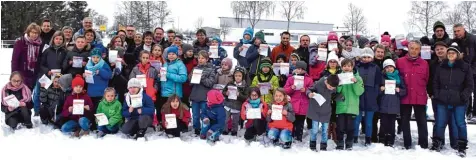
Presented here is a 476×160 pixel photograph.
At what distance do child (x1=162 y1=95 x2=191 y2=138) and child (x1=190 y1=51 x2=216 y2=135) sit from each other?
175 millimetres

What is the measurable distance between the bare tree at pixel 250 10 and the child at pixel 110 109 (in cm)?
5761

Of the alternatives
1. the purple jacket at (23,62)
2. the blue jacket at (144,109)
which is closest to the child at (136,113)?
the blue jacket at (144,109)

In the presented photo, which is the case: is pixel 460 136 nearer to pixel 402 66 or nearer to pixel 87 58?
pixel 402 66

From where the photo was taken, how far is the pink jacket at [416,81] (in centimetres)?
605

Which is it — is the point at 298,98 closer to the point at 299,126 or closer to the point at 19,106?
the point at 299,126

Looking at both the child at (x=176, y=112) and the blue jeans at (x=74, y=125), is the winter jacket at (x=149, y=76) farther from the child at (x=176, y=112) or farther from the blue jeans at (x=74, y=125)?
the blue jeans at (x=74, y=125)

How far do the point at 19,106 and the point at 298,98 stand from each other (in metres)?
4.81

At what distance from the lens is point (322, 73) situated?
6461mm

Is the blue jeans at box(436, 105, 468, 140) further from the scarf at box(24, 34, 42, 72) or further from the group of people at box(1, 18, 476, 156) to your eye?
the scarf at box(24, 34, 42, 72)

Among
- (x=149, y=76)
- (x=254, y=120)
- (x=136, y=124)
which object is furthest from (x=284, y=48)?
(x=136, y=124)

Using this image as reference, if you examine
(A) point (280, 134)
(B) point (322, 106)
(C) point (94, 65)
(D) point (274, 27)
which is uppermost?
(D) point (274, 27)

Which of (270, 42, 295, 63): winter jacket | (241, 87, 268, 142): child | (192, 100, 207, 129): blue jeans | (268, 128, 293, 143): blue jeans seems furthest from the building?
(268, 128, 293, 143): blue jeans

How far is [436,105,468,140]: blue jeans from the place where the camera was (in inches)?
234

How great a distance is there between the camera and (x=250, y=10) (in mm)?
65438
